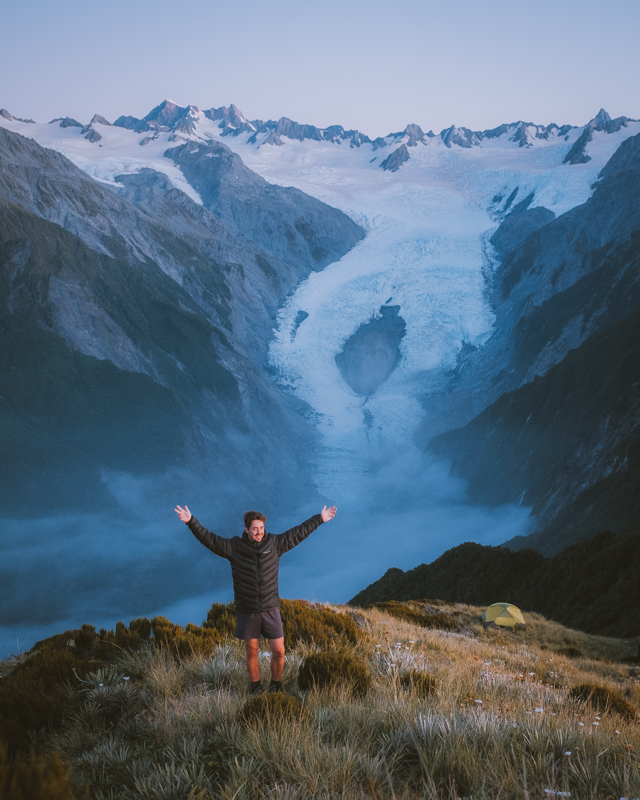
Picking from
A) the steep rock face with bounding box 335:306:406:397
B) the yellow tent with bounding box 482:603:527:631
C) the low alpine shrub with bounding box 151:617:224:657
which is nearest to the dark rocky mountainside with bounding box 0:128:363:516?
the steep rock face with bounding box 335:306:406:397

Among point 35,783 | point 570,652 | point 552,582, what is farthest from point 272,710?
point 552,582

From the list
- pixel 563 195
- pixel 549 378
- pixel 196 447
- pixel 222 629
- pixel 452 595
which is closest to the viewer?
pixel 222 629

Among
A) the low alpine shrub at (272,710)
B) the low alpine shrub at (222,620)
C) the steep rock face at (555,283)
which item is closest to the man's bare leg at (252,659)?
the low alpine shrub at (272,710)

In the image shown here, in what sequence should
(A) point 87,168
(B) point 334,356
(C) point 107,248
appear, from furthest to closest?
(A) point 87,168 < (B) point 334,356 < (C) point 107,248

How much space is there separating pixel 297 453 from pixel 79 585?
2017 inches

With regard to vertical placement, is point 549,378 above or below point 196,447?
below

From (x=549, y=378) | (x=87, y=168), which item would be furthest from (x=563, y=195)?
(x=87, y=168)

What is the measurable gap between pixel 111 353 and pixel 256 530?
102 metres

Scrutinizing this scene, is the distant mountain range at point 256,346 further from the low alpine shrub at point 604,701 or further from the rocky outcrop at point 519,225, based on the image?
the low alpine shrub at point 604,701

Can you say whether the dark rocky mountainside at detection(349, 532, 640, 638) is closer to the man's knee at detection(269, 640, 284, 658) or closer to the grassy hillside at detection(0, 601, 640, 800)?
the grassy hillside at detection(0, 601, 640, 800)

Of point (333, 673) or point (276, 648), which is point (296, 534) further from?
point (333, 673)

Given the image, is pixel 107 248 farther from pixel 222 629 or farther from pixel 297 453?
pixel 222 629

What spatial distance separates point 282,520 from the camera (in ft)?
350

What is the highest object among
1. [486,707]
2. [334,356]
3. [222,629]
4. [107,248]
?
[107,248]
